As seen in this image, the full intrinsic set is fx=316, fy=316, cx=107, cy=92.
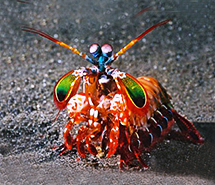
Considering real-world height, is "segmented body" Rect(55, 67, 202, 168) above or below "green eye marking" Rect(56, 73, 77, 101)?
below

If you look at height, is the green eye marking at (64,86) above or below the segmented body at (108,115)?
above

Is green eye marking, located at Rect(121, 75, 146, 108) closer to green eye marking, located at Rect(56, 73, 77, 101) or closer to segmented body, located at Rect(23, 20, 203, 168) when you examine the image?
segmented body, located at Rect(23, 20, 203, 168)

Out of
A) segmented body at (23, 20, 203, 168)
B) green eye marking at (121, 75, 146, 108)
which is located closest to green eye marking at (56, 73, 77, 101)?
segmented body at (23, 20, 203, 168)

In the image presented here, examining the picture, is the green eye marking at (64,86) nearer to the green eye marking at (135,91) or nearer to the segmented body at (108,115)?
→ the segmented body at (108,115)

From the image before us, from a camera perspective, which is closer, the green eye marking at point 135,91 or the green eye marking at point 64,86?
the green eye marking at point 135,91

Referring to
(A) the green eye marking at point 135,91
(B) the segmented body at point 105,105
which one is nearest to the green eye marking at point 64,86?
(B) the segmented body at point 105,105

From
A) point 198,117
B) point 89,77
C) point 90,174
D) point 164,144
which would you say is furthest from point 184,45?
point 90,174
